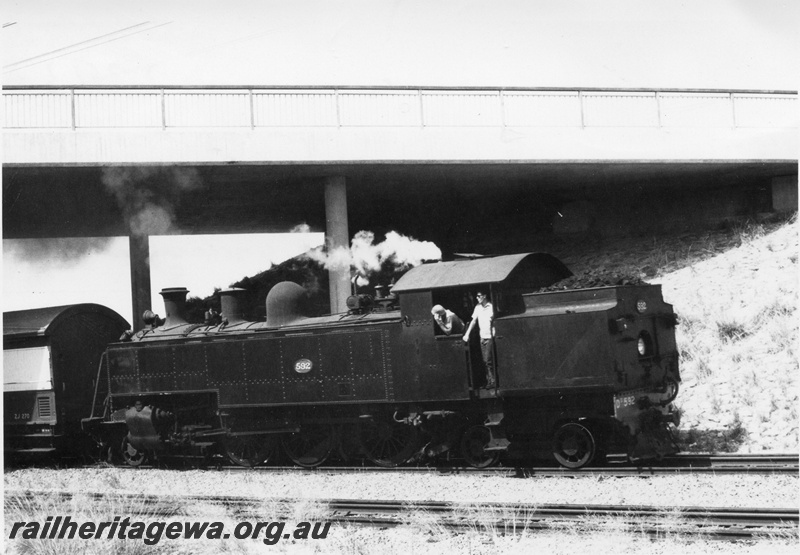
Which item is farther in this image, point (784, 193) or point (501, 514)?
point (784, 193)

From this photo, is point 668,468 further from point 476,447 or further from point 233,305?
point 233,305

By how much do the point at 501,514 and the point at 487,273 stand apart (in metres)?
3.71

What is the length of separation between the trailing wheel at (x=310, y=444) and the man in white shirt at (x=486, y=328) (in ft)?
10.2

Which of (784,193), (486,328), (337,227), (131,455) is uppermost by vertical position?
(784,193)

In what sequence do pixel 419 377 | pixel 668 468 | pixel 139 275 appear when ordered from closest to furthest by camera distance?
pixel 668 468
pixel 419 377
pixel 139 275

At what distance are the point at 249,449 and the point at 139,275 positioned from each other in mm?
12241

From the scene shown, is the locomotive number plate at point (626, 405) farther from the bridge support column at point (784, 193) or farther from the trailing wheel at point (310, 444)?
the bridge support column at point (784, 193)

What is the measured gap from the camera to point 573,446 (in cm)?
1102

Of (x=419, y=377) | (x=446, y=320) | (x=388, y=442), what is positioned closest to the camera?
(x=446, y=320)

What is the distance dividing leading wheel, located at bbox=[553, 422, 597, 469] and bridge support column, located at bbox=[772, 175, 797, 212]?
13753 millimetres

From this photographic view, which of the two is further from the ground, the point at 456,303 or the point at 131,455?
the point at 456,303

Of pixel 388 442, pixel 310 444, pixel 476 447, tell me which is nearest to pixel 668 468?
pixel 476 447

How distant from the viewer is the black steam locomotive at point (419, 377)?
10.4 meters

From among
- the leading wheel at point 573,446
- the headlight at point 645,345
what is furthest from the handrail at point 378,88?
the leading wheel at point 573,446
